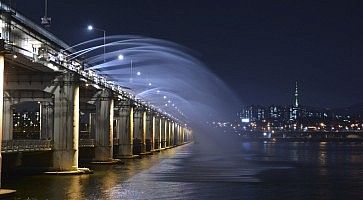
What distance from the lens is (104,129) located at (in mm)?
80938

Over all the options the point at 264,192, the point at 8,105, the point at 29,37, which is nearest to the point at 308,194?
the point at 264,192

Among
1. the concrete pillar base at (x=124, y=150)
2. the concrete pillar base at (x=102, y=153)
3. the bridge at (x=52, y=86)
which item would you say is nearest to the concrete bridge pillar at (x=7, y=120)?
the bridge at (x=52, y=86)

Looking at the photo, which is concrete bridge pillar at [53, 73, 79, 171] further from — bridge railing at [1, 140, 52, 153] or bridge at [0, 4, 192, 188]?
bridge railing at [1, 140, 52, 153]

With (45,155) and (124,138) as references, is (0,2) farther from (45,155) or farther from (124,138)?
(124,138)

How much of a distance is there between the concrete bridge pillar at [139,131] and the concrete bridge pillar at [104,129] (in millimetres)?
33988

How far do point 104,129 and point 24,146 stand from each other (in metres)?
23.4

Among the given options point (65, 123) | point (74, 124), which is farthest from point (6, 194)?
point (74, 124)

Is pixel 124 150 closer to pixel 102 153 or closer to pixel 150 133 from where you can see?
pixel 102 153

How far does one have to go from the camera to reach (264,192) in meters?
42.2

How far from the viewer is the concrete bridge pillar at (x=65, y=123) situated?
58625 mm

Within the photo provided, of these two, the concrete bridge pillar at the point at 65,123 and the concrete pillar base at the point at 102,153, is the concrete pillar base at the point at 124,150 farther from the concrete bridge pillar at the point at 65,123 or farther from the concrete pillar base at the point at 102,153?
the concrete bridge pillar at the point at 65,123

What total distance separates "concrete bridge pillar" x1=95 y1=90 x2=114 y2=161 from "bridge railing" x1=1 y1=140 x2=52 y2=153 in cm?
1930

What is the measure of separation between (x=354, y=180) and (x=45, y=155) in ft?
105

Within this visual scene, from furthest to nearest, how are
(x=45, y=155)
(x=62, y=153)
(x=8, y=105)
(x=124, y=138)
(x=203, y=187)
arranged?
(x=124, y=138) → (x=8, y=105) → (x=45, y=155) → (x=62, y=153) → (x=203, y=187)
